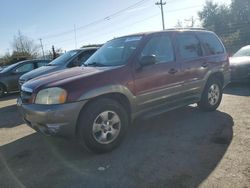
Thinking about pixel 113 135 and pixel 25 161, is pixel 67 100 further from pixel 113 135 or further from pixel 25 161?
pixel 25 161

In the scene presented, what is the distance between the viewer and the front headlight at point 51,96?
12.8ft

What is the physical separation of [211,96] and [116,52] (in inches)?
102

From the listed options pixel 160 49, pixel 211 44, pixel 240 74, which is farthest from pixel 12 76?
pixel 240 74

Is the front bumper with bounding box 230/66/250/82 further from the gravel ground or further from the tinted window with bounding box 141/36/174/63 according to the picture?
the tinted window with bounding box 141/36/174/63

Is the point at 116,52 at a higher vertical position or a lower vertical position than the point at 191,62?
higher

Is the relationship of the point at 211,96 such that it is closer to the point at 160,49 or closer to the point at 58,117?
the point at 160,49

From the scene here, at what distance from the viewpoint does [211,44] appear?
6.38 m

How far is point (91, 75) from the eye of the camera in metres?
4.18

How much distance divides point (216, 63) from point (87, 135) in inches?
147

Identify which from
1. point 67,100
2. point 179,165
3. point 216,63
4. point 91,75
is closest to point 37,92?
point 67,100

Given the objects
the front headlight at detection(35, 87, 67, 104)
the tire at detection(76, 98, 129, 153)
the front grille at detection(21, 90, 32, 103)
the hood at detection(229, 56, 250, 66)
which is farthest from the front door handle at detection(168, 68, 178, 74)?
the hood at detection(229, 56, 250, 66)

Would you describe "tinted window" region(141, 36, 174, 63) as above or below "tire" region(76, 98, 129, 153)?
above

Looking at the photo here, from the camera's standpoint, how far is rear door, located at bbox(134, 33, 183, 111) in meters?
4.66

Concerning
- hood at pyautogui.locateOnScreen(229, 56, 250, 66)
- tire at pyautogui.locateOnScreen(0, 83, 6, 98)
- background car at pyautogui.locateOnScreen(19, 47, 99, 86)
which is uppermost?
background car at pyautogui.locateOnScreen(19, 47, 99, 86)
